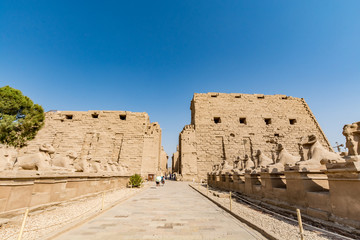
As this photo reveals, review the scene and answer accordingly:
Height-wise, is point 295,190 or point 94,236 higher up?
point 295,190

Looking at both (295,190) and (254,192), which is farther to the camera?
(254,192)

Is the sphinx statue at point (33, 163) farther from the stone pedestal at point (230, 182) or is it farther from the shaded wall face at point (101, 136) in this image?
the shaded wall face at point (101, 136)

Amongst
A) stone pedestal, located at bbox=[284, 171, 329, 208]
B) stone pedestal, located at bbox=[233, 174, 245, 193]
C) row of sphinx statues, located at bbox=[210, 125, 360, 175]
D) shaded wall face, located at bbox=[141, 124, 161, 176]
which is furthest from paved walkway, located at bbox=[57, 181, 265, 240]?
shaded wall face, located at bbox=[141, 124, 161, 176]

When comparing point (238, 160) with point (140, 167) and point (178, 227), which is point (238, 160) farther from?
point (140, 167)

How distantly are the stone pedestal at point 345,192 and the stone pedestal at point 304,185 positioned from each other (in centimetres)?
74

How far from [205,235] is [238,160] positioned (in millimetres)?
8475

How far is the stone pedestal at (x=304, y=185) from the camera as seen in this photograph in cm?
400

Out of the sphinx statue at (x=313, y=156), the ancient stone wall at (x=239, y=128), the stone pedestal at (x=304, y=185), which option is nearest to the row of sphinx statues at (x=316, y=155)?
the sphinx statue at (x=313, y=156)

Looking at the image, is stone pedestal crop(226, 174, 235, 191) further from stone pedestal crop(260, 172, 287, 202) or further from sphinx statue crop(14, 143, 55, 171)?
sphinx statue crop(14, 143, 55, 171)

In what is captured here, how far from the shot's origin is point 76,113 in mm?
22984

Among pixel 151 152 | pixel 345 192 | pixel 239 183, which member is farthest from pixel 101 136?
pixel 345 192

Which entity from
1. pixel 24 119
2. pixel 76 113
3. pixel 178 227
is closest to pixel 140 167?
pixel 76 113

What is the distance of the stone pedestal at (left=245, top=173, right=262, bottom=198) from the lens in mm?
6277

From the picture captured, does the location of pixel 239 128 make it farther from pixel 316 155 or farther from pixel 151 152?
pixel 316 155
